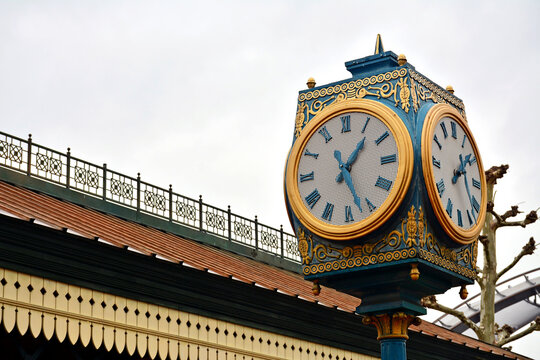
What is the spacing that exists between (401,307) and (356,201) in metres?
0.88

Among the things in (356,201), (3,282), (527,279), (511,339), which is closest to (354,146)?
(356,201)

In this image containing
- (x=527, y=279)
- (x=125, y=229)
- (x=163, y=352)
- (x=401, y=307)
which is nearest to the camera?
(x=401, y=307)

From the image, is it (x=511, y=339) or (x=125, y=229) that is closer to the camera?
(x=125, y=229)

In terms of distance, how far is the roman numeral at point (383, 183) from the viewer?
8.12 metres

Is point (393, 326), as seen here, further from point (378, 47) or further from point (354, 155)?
point (378, 47)

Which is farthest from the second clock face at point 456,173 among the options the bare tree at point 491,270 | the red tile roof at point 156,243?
the bare tree at point 491,270

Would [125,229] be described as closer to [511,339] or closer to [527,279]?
[511,339]

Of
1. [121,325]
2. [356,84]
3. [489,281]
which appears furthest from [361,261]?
[489,281]

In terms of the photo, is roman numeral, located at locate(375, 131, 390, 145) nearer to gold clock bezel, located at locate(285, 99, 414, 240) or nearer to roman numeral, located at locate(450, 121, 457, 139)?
gold clock bezel, located at locate(285, 99, 414, 240)

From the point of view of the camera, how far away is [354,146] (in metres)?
8.49

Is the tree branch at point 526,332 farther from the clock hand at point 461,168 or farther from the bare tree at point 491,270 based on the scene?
the clock hand at point 461,168

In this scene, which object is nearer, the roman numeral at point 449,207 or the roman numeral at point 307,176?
the roman numeral at point 449,207

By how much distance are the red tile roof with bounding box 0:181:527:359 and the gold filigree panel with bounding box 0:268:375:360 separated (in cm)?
60

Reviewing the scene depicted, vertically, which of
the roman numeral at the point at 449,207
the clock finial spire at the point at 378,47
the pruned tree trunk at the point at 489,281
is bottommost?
→ the roman numeral at the point at 449,207
